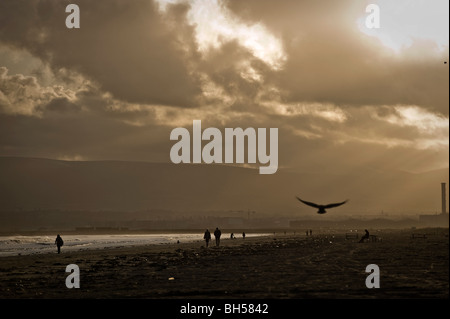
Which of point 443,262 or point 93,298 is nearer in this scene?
point 93,298

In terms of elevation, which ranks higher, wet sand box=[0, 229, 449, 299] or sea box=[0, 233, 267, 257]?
wet sand box=[0, 229, 449, 299]

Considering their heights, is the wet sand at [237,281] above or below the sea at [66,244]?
above

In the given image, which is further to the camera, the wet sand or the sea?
the sea

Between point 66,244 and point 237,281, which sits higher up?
point 237,281

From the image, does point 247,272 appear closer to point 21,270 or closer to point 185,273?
point 185,273

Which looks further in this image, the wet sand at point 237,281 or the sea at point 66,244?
the sea at point 66,244

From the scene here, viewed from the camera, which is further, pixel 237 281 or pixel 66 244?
pixel 66 244
